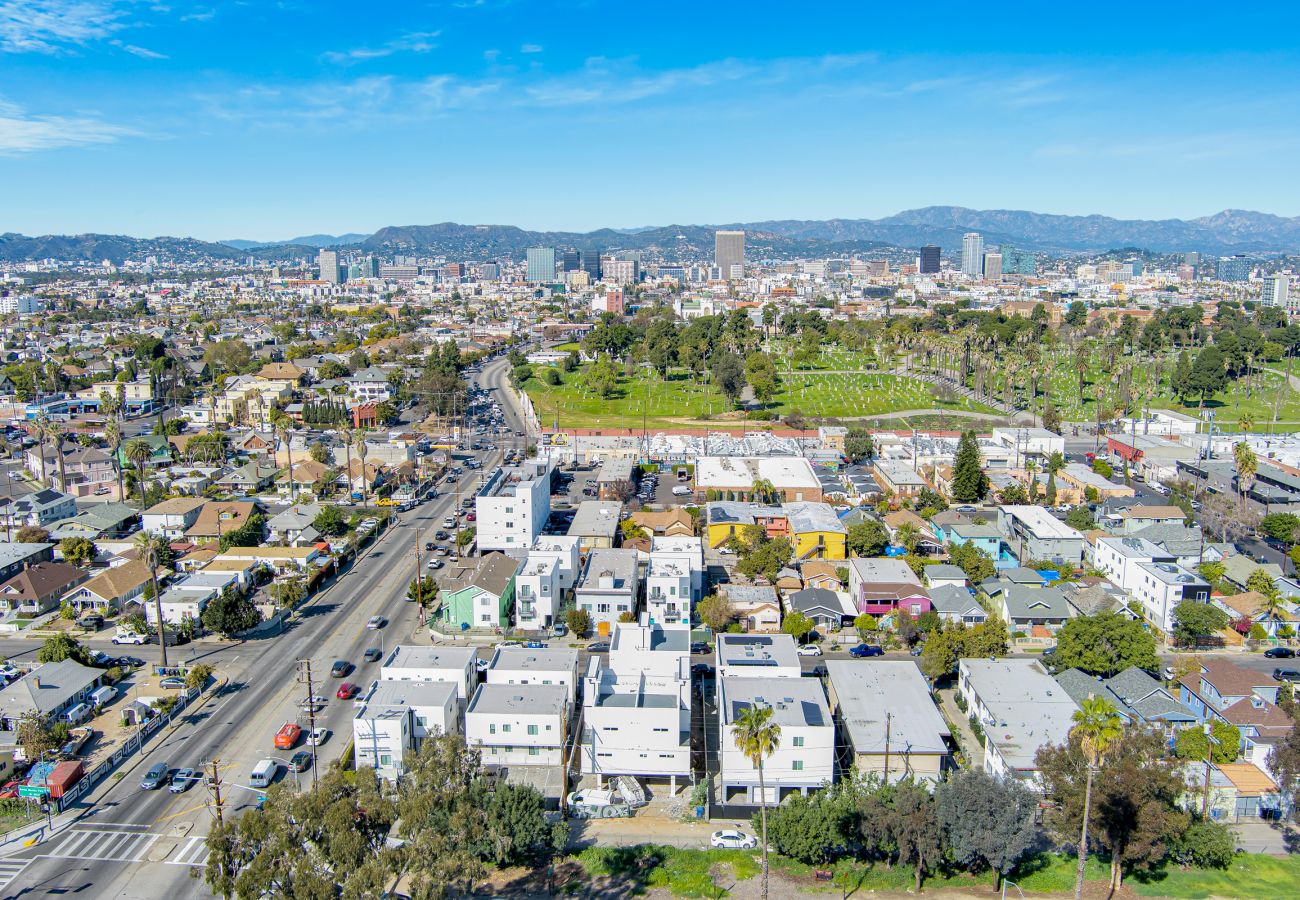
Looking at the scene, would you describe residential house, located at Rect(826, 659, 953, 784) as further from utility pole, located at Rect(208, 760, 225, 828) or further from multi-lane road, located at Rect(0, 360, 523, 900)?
utility pole, located at Rect(208, 760, 225, 828)

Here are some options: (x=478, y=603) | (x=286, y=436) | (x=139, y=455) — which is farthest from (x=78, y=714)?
(x=286, y=436)

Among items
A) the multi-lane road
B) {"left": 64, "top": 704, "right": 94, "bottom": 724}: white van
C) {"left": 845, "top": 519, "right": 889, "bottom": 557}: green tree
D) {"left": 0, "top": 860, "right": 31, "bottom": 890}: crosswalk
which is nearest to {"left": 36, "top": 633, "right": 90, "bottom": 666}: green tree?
the multi-lane road

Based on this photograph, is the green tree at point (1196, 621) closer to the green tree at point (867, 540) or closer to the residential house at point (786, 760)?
the green tree at point (867, 540)

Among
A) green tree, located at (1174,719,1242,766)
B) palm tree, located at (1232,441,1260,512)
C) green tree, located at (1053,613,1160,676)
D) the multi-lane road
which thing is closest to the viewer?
the multi-lane road

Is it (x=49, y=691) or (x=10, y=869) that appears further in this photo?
(x=49, y=691)

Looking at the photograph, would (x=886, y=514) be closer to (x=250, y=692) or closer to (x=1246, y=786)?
(x=1246, y=786)

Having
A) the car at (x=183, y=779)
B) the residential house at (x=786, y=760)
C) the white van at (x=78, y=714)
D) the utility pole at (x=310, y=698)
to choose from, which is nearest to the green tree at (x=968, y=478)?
the residential house at (x=786, y=760)

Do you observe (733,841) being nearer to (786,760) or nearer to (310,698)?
(786,760)
